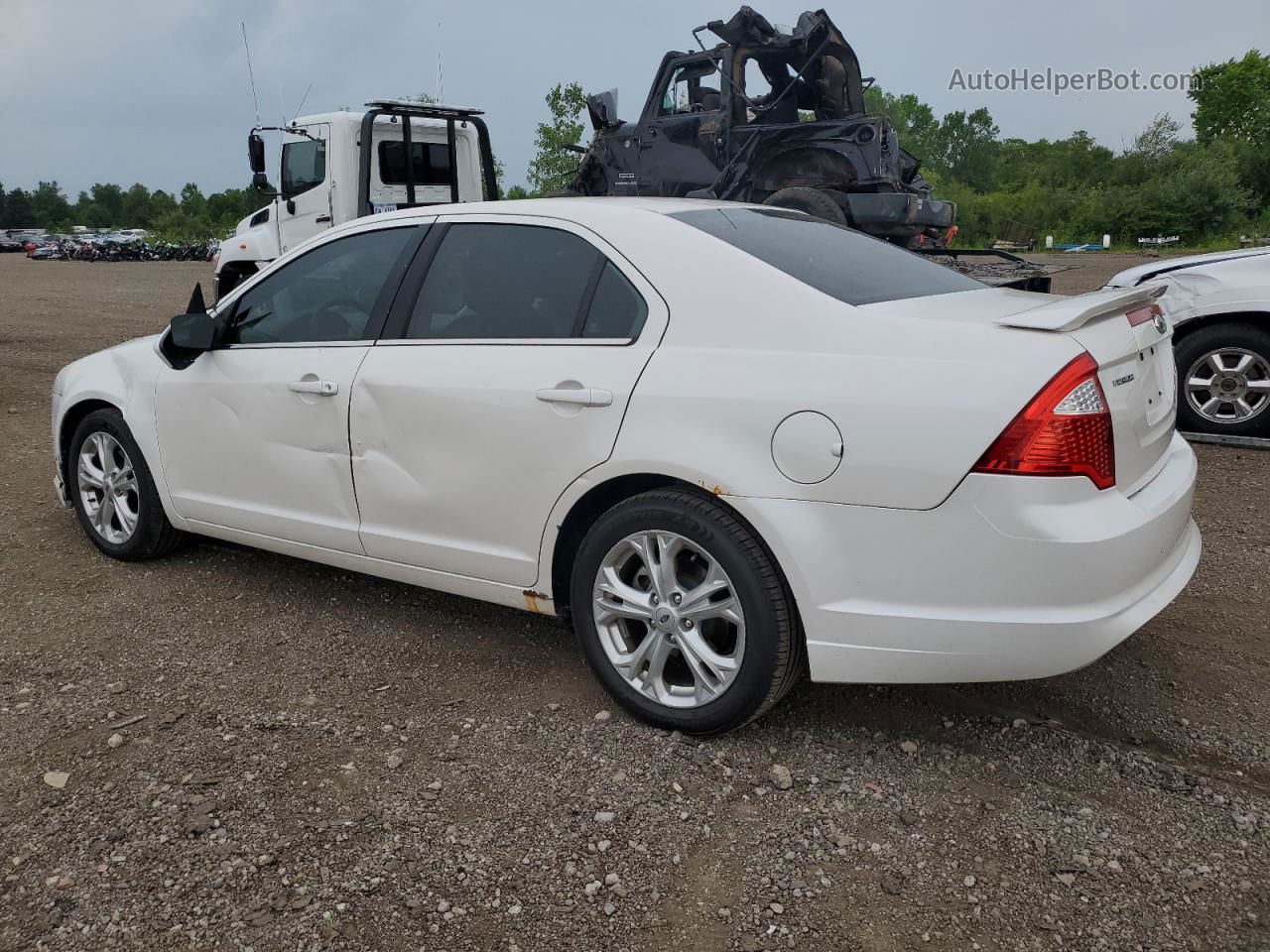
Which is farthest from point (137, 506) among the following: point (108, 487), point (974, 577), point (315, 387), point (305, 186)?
point (305, 186)

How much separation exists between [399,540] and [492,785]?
1067 millimetres

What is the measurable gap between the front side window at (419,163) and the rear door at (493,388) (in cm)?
948

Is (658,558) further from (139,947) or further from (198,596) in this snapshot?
(198,596)

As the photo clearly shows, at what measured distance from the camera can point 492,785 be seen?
120 inches

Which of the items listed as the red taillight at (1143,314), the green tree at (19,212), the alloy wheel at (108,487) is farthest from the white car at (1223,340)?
the green tree at (19,212)

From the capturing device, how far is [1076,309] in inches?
114

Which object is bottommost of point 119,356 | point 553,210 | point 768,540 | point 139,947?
point 139,947

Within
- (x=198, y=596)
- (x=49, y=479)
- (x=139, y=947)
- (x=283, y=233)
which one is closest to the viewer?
(x=139, y=947)

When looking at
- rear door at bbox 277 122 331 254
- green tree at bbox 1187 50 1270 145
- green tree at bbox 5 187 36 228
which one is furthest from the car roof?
green tree at bbox 5 187 36 228

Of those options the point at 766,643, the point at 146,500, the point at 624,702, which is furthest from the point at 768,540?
the point at 146,500

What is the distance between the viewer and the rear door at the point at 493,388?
10.8 feet

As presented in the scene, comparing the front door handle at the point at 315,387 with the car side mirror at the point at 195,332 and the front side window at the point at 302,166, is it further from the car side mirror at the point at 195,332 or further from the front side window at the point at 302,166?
the front side window at the point at 302,166

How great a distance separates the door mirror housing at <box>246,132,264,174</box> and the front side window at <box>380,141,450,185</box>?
161cm

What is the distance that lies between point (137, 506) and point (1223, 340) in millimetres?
6188
